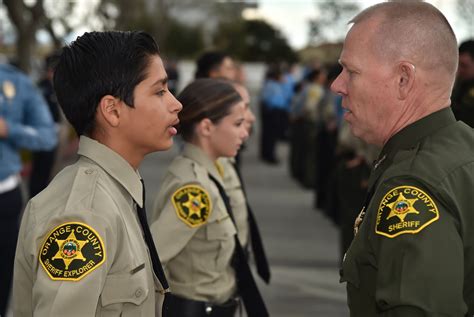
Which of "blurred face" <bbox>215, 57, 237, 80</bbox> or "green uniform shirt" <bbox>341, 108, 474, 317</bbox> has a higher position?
"green uniform shirt" <bbox>341, 108, 474, 317</bbox>

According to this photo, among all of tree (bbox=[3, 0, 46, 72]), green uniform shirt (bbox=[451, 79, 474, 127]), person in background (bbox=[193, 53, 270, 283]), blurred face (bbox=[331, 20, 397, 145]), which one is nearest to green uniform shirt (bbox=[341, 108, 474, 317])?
blurred face (bbox=[331, 20, 397, 145])

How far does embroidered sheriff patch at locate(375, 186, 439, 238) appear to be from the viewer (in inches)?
77.8

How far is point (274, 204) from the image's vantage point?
40.0ft

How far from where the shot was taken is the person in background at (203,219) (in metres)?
3.47

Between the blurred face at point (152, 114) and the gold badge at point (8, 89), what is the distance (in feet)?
9.19

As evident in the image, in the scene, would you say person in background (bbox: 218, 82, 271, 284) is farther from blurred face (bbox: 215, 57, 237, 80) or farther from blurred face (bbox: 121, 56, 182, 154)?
blurred face (bbox: 121, 56, 182, 154)

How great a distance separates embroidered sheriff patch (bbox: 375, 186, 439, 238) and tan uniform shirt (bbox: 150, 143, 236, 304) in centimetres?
151

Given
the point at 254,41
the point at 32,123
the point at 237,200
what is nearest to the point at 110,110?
the point at 237,200

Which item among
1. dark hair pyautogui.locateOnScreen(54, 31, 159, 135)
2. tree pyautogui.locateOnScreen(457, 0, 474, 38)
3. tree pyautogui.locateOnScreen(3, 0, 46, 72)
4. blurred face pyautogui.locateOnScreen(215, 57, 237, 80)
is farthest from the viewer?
tree pyautogui.locateOnScreen(457, 0, 474, 38)

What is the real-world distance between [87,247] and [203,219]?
1.41 metres

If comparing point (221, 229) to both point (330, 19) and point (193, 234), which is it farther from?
point (330, 19)

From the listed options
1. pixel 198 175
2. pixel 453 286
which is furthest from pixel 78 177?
pixel 198 175

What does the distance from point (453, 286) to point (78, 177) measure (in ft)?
3.33

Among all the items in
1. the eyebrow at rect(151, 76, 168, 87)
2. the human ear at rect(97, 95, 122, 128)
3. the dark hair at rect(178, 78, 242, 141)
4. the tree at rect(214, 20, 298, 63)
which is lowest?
the tree at rect(214, 20, 298, 63)
